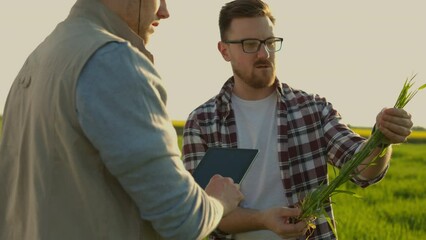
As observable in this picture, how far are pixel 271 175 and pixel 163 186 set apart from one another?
1861 mm

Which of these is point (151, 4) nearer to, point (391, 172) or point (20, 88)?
point (20, 88)

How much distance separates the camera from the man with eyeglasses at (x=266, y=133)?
4.38m

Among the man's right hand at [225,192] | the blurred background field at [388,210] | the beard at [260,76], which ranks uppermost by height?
the man's right hand at [225,192]

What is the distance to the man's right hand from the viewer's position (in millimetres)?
2980

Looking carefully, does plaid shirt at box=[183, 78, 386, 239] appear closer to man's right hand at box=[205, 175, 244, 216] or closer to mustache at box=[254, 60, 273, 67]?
mustache at box=[254, 60, 273, 67]

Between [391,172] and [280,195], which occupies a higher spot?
[280,195]

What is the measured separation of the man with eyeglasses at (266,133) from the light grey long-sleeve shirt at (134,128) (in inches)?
62.1

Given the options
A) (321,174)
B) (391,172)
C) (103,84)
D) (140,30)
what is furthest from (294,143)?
(391,172)

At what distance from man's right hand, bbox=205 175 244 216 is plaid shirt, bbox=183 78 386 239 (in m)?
1.40

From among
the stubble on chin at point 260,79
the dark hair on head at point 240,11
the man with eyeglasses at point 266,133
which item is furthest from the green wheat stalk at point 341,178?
the dark hair on head at point 240,11

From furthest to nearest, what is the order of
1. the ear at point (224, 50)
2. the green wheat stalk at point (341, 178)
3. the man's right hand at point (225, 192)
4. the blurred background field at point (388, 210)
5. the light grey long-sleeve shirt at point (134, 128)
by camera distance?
the blurred background field at point (388, 210), the ear at point (224, 50), the green wheat stalk at point (341, 178), the man's right hand at point (225, 192), the light grey long-sleeve shirt at point (134, 128)

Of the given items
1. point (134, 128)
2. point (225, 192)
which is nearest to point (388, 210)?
point (225, 192)

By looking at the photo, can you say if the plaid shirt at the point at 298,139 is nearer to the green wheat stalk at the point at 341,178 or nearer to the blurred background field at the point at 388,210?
the green wheat stalk at the point at 341,178

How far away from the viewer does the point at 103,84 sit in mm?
2568
